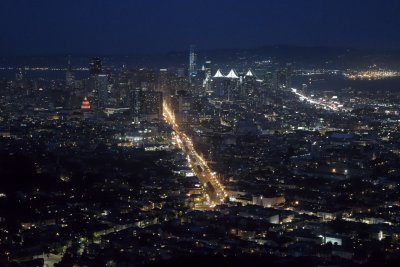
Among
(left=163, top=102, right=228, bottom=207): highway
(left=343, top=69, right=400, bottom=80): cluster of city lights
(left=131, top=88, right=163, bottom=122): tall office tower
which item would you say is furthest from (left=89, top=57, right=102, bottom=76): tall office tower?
(left=343, top=69, right=400, bottom=80): cluster of city lights

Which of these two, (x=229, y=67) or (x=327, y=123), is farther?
(x=229, y=67)

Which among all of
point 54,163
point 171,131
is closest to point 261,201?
point 54,163

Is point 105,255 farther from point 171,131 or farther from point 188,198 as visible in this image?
point 171,131

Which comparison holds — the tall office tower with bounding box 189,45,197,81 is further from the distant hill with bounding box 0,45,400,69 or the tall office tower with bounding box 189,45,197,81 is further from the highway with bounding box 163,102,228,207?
the highway with bounding box 163,102,228,207

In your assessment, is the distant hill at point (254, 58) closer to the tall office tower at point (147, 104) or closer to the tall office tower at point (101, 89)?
the tall office tower at point (101, 89)

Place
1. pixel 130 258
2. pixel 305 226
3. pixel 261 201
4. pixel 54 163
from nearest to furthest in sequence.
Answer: pixel 130 258
pixel 305 226
pixel 261 201
pixel 54 163

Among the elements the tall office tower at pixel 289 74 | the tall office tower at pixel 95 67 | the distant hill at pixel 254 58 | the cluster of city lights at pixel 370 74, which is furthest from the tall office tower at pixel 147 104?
the cluster of city lights at pixel 370 74

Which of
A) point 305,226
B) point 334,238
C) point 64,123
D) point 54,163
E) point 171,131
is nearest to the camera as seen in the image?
point 334,238
